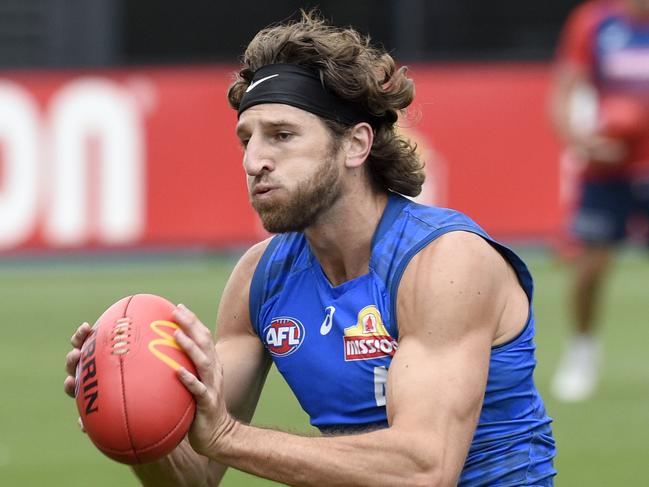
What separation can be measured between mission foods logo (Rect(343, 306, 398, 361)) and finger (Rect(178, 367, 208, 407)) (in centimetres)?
52

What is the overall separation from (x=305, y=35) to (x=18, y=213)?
1065cm

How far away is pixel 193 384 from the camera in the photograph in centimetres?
387

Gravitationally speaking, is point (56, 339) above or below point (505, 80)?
below

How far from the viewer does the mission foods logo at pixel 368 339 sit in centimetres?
417

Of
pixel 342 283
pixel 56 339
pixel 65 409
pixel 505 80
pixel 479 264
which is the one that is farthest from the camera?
pixel 505 80

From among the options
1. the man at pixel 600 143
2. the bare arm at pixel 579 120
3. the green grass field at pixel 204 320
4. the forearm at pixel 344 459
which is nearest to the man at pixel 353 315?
the forearm at pixel 344 459

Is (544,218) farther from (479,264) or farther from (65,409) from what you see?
(479,264)

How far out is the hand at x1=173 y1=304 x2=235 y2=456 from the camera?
3.89 metres

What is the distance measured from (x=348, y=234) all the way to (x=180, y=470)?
874 millimetres

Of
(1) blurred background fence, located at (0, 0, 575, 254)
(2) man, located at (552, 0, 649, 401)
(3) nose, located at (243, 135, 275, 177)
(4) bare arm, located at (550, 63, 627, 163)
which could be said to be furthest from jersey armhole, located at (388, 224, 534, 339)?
(1) blurred background fence, located at (0, 0, 575, 254)

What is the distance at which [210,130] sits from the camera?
15.1m

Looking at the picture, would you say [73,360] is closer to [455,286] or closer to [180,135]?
[455,286]

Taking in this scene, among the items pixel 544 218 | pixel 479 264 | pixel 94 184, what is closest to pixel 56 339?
pixel 94 184

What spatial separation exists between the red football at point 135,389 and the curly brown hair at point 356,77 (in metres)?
0.81
